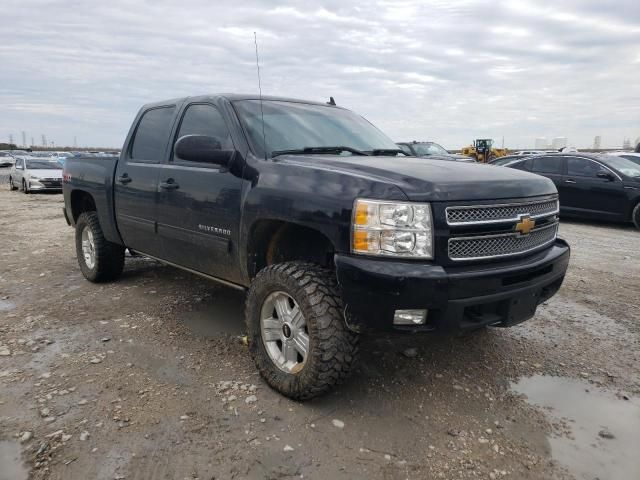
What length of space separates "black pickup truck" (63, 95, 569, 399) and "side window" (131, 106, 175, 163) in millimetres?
83

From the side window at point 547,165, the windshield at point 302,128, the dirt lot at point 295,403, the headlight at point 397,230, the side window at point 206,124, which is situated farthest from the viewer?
the side window at point 547,165

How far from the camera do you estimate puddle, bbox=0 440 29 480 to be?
7.73 ft

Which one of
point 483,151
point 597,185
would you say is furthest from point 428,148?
point 483,151

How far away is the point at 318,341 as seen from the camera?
110 inches

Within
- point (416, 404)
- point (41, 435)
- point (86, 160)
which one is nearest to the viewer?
point (41, 435)

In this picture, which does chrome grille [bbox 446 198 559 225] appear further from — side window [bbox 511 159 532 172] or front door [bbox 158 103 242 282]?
side window [bbox 511 159 532 172]

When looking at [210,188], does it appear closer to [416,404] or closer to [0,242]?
[416,404]

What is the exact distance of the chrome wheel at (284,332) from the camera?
118 inches

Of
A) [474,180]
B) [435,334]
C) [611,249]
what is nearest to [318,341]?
[435,334]

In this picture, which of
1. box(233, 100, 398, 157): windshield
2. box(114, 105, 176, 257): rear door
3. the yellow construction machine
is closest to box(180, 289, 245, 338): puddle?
box(114, 105, 176, 257): rear door

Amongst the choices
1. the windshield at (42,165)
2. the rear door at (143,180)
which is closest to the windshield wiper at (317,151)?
the rear door at (143,180)

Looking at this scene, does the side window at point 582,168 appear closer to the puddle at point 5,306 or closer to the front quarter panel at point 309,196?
the front quarter panel at point 309,196

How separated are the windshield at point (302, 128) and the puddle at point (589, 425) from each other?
2148 millimetres

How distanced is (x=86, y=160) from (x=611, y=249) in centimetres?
746
